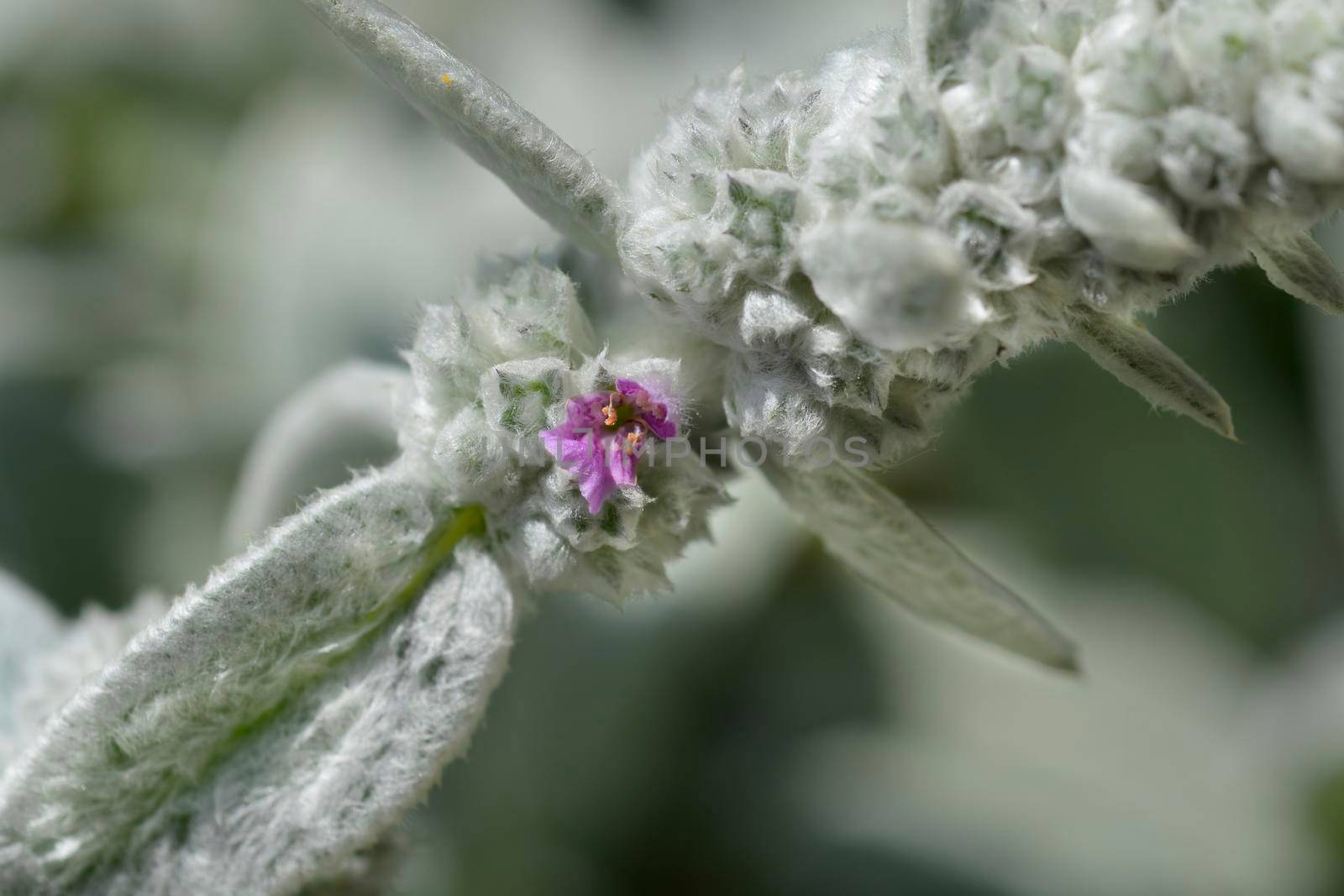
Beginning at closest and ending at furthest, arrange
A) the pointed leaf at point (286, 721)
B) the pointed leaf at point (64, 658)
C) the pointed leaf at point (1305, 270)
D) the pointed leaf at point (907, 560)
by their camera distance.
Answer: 1. the pointed leaf at point (1305, 270)
2. the pointed leaf at point (286, 721)
3. the pointed leaf at point (907, 560)
4. the pointed leaf at point (64, 658)

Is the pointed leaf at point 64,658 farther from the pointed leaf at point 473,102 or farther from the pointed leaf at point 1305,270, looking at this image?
the pointed leaf at point 1305,270

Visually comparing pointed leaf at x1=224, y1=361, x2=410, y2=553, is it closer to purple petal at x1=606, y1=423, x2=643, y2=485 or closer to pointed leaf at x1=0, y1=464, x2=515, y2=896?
pointed leaf at x1=0, y1=464, x2=515, y2=896

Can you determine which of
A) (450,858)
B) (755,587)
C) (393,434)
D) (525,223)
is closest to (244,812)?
(393,434)

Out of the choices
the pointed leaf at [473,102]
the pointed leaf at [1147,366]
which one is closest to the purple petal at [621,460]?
the pointed leaf at [473,102]

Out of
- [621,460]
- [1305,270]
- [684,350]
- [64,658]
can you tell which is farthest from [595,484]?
[64,658]

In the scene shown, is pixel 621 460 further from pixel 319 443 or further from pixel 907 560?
pixel 319 443

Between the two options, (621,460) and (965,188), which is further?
(621,460)

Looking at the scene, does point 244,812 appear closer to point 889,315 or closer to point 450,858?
point 889,315
